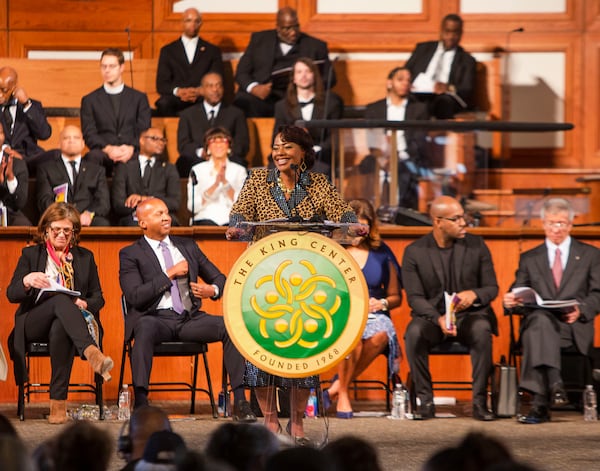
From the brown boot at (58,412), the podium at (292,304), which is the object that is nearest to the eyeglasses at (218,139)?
the brown boot at (58,412)

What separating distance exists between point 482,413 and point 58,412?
94.1 inches

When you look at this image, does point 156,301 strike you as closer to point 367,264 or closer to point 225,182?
point 367,264

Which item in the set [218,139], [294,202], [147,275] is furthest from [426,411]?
[218,139]

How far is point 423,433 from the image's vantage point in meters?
6.65

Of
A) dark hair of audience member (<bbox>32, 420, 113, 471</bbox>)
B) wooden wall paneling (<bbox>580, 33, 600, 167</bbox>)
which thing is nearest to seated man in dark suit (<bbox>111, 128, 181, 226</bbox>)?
wooden wall paneling (<bbox>580, 33, 600, 167</bbox>)

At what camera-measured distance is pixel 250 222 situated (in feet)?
17.5

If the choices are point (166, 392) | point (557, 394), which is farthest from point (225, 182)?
point (557, 394)

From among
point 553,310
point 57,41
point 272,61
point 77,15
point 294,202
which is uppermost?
point 77,15

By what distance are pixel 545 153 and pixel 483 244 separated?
4.32 metres

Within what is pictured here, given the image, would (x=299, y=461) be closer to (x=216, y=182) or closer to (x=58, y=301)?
(x=58, y=301)

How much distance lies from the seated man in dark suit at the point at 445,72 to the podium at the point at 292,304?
5.01m

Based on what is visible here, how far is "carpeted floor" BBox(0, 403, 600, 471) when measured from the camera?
573 cm

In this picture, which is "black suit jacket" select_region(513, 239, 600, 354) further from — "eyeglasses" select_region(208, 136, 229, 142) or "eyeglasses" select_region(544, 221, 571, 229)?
"eyeglasses" select_region(208, 136, 229, 142)

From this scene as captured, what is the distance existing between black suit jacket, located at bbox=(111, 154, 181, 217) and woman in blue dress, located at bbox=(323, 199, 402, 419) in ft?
5.79
